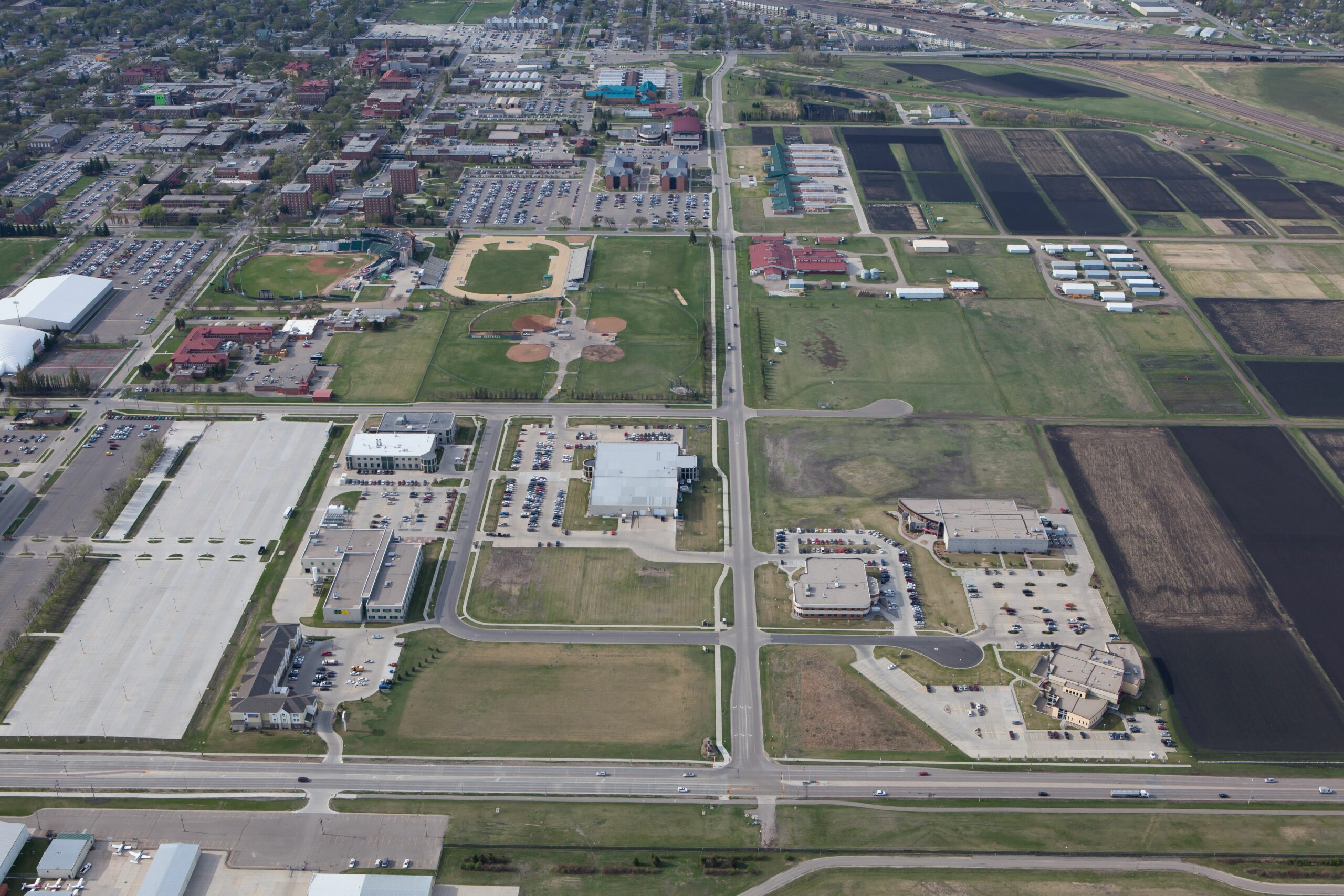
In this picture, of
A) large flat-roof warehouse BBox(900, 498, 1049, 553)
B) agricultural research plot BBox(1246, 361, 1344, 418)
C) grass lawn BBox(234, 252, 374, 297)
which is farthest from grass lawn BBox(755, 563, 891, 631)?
grass lawn BBox(234, 252, 374, 297)

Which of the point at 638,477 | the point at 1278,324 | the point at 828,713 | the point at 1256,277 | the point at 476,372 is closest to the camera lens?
the point at 828,713

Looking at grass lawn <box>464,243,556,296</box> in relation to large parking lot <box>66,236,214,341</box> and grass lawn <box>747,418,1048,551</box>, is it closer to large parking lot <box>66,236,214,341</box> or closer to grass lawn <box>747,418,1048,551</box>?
large parking lot <box>66,236,214,341</box>

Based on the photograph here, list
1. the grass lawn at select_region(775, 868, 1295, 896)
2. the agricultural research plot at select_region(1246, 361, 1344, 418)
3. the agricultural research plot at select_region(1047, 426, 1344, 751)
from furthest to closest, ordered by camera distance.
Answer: the agricultural research plot at select_region(1246, 361, 1344, 418) < the agricultural research plot at select_region(1047, 426, 1344, 751) < the grass lawn at select_region(775, 868, 1295, 896)

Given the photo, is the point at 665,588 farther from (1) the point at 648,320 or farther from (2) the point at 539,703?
(1) the point at 648,320

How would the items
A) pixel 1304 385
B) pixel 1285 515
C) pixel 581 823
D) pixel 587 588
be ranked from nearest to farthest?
1. pixel 581 823
2. pixel 587 588
3. pixel 1285 515
4. pixel 1304 385

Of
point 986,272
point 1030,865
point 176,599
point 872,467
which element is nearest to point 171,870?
point 176,599

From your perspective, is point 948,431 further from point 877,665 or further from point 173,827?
point 173,827
